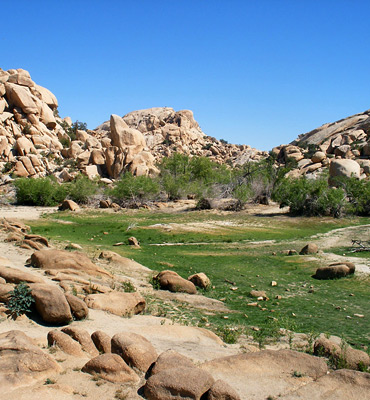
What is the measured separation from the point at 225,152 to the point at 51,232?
7902 cm

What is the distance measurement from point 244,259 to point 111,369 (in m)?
12.9

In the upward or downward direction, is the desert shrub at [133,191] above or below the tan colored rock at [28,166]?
below

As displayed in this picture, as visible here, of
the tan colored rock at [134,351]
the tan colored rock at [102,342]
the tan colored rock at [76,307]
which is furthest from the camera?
the tan colored rock at [76,307]

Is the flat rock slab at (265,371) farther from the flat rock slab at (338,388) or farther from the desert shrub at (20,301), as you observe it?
the desert shrub at (20,301)

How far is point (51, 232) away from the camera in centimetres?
2497

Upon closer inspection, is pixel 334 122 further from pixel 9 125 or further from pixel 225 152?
pixel 9 125

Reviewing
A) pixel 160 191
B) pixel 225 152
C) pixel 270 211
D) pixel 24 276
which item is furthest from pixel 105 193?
pixel 225 152

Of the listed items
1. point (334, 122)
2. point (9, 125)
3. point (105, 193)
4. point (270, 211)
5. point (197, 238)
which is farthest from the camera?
point (334, 122)

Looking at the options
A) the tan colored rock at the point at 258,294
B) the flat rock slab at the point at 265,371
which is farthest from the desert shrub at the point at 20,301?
the tan colored rock at the point at 258,294

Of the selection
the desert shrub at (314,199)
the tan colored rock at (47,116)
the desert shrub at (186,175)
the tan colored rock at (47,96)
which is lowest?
the desert shrub at (314,199)

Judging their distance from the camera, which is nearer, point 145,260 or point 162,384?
point 162,384

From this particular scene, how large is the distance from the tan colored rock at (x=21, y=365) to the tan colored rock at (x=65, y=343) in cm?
46

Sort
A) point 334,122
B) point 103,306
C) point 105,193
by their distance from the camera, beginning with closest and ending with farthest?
point 103,306
point 105,193
point 334,122

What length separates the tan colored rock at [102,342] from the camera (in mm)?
→ 6277
